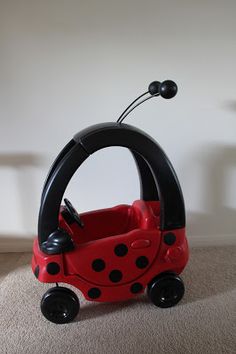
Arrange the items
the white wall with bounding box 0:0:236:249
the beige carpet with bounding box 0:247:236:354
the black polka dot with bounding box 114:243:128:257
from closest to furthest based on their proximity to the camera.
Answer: the beige carpet with bounding box 0:247:236:354
the black polka dot with bounding box 114:243:128:257
the white wall with bounding box 0:0:236:249

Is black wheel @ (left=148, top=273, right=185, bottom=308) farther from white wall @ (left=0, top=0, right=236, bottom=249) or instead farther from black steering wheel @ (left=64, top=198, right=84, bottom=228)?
white wall @ (left=0, top=0, right=236, bottom=249)

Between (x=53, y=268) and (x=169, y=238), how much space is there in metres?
0.42

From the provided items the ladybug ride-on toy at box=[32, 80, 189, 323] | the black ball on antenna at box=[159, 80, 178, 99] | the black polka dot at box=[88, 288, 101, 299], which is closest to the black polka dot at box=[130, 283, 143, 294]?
the ladybug ride-on toy at box=[32, 80, 189, 323]

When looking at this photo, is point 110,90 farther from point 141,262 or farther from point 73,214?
point 141,262

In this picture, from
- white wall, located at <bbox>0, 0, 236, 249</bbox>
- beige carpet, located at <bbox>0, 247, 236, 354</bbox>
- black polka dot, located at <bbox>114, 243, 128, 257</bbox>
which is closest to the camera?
beige carpet, located at <bbox>0, 247, 236, 354</bbox>

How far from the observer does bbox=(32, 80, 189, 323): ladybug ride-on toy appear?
1.15 m

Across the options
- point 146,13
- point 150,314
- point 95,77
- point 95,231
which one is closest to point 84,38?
point 95,77

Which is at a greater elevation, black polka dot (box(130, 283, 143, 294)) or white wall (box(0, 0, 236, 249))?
white wall (box(0, 0, 236, 249))

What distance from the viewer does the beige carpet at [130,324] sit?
1.11 metres

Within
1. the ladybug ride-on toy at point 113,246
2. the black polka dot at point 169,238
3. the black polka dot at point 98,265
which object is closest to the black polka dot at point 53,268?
the ladybug ride-on toy at point 113,246

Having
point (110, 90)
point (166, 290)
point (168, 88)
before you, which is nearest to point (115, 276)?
point (166, 290)

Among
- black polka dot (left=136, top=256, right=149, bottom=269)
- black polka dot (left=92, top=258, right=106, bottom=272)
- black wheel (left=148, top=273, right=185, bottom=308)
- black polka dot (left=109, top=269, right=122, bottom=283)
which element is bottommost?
black wheel (left=148, top=273, right=185, bottom=308)

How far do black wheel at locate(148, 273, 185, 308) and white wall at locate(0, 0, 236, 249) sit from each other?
0.50 meters

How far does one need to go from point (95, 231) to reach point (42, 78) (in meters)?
0.70
